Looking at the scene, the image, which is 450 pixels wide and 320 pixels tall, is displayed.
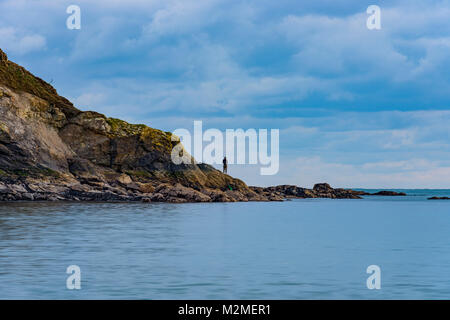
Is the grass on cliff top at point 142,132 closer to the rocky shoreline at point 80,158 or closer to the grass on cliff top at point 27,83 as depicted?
the rocky shoreline at point 80,158

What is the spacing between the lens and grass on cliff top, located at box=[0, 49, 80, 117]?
9127cm

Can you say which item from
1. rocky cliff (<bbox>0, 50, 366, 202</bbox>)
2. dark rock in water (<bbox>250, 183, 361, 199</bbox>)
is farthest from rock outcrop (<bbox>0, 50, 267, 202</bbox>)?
dark rock in water (<bbox>250, 183, 361, 199</bbox>)

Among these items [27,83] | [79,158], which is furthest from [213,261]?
[27,83]

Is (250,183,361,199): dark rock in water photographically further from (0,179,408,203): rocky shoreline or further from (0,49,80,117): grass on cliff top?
(0,49,80,117): grass on cliff top

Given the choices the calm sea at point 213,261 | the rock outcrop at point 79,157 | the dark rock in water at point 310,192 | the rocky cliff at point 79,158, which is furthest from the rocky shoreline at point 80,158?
the dark rock in water at point 310,192

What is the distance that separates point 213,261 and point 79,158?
68621 mm

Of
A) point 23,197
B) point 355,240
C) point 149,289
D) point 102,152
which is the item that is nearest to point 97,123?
point 102,152

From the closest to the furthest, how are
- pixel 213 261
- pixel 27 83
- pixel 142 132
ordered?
pixel 213 261 → pixel 27 83 → pixel 142 132

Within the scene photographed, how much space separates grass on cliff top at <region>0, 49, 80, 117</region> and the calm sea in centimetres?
5534

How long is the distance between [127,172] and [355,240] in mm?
61924

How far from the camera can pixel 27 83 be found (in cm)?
9400

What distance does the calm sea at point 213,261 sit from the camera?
1711cm

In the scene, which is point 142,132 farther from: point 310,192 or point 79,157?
point 310,192
